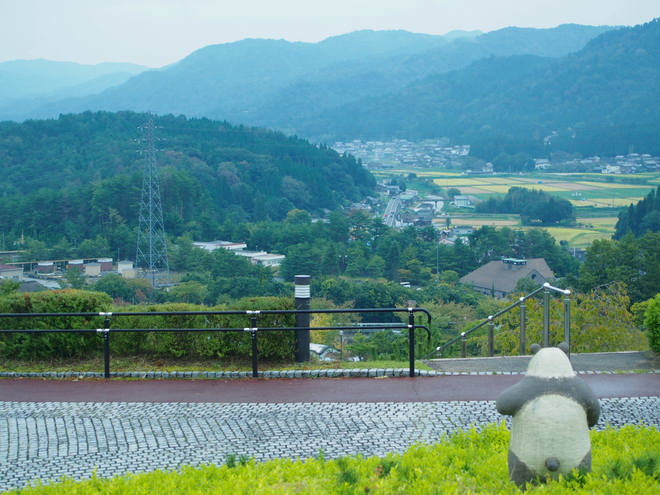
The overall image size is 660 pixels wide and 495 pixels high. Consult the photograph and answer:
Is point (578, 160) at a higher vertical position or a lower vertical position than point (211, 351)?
higher

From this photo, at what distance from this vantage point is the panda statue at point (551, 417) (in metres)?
2.94

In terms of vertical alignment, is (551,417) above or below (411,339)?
above

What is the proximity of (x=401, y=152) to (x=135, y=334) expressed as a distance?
563 feet

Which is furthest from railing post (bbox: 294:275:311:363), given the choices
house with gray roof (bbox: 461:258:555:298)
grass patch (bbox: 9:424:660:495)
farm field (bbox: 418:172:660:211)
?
farm field (bbox: 418:172:660:211)

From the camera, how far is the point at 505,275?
66.0 meters

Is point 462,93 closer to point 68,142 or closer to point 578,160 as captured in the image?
point 578,160

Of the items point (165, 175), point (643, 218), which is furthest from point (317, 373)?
point (165, 175)

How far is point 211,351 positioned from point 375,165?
6238 inches

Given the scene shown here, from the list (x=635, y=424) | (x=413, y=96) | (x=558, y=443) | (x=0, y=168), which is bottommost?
(x=635, y=424)

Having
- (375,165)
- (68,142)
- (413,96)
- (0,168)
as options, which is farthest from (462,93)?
(0,168)

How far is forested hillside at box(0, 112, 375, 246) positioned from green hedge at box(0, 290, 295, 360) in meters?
80.9

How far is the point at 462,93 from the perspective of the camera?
189m

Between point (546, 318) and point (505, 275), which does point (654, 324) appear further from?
point (505, 275)

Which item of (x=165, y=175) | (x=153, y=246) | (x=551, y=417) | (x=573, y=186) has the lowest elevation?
(x=153, y=246)
